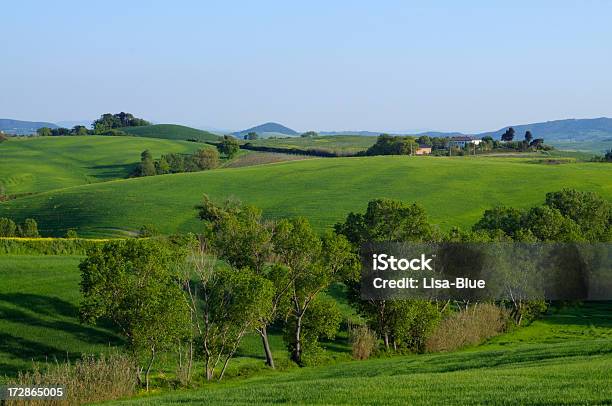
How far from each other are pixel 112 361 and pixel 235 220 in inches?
506

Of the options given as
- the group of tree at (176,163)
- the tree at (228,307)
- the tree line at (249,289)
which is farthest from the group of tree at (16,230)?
the group of tree at (176,163)

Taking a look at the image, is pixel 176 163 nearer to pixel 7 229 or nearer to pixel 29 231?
pixel 29 231

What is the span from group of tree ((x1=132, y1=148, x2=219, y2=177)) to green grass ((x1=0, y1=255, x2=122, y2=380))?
299 ft

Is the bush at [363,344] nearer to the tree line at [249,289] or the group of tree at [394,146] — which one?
the tree line at [249,289]

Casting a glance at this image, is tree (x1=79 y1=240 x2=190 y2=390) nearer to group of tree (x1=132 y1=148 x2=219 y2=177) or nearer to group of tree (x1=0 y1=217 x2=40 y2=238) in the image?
group of tree (x1=0 y1=217 x2=40 y2=238)

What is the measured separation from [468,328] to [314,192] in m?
59.5

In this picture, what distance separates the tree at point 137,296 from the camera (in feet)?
118

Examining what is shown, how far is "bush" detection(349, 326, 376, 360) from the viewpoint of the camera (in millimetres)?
46406

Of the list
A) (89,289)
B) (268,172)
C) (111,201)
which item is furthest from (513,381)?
(268,172)

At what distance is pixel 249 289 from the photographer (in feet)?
127

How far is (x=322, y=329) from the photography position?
44.9 meters

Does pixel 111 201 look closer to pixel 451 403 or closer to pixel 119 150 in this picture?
pixel 119 150

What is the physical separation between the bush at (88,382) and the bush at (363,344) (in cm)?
1688

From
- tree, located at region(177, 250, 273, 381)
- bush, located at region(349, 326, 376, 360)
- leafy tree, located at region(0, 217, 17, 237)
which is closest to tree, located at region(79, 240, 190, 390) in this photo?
tree, located at region(177, 250, 273, 381)
